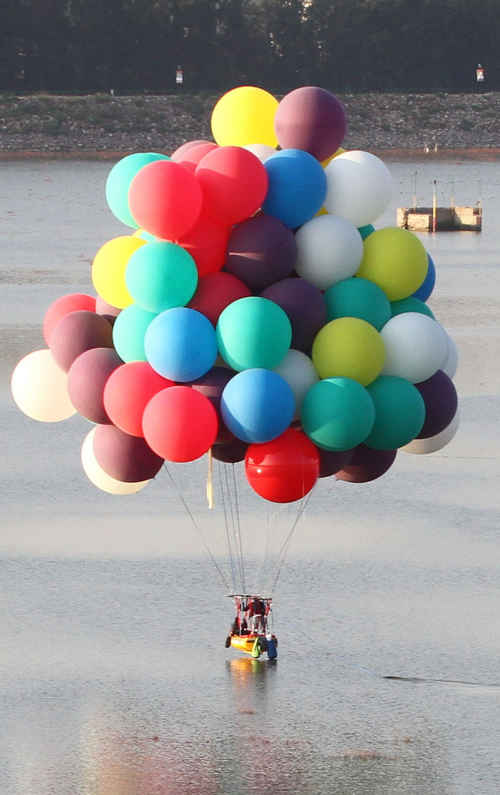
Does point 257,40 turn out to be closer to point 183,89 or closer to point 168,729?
point 183,89

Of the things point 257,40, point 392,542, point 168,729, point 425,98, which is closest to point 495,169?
point 425,98

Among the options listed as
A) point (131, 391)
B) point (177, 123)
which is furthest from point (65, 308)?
point (177, 123)

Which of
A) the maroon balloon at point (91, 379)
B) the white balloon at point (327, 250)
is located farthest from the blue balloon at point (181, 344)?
the white balloon at point (327, 250)

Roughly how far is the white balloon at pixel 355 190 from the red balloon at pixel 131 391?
10.8ft

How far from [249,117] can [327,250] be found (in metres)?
2.68

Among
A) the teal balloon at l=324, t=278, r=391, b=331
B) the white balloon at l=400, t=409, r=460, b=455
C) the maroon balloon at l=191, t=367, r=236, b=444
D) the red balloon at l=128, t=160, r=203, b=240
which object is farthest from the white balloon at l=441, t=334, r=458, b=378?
the red balloon at l=128, t=160, r=203, b=240

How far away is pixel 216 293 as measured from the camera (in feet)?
82.5

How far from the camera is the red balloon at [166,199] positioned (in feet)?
81.0

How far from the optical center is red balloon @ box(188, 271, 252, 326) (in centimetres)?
2509

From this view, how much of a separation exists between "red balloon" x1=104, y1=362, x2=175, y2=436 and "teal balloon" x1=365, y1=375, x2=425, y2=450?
2669 mm

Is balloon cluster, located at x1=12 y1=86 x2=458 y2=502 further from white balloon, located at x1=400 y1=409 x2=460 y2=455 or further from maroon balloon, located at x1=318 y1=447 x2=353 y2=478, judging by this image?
white balloon, located at x1=400 y1=409 x2=460 y2=455

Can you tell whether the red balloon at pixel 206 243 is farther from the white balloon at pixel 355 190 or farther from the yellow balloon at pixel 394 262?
the yellow balloon at pixel 394 262

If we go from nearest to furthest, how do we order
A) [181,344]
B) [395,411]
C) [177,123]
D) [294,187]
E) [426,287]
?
1. [181,344]
2. [294,187]
3. [395,411]
4. [426,287]
5. [177,123]

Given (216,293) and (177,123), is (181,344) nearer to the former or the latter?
(216,293)
